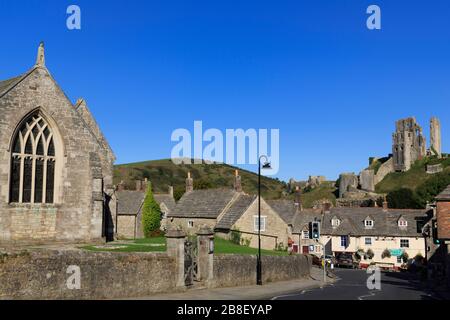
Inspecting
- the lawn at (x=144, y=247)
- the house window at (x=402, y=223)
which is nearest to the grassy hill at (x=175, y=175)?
the house window at (x=402, y=223)

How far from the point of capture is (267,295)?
2433 cm

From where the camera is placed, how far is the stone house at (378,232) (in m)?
64.5

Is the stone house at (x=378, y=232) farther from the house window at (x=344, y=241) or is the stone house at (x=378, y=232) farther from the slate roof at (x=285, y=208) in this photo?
the slate roof at (x=285, y=208)

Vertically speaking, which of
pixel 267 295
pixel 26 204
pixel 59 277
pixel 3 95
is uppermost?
pixel 3 95

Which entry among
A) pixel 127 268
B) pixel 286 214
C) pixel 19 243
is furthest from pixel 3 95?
pixel 286 214

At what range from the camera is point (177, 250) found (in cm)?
2323

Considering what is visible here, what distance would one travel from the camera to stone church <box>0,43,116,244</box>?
92.8ft

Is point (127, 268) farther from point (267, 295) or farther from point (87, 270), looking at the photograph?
point (267, 295)

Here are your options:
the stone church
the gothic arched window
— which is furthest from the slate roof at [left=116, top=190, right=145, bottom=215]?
the gothic arched window

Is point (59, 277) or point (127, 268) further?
point (127, 268)

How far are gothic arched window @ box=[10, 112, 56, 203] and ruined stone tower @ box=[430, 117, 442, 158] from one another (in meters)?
129

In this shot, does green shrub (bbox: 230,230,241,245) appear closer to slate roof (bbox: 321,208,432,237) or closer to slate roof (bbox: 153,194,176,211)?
slate roof (bbox: 321,208,432,237)

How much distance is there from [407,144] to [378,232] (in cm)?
7948
